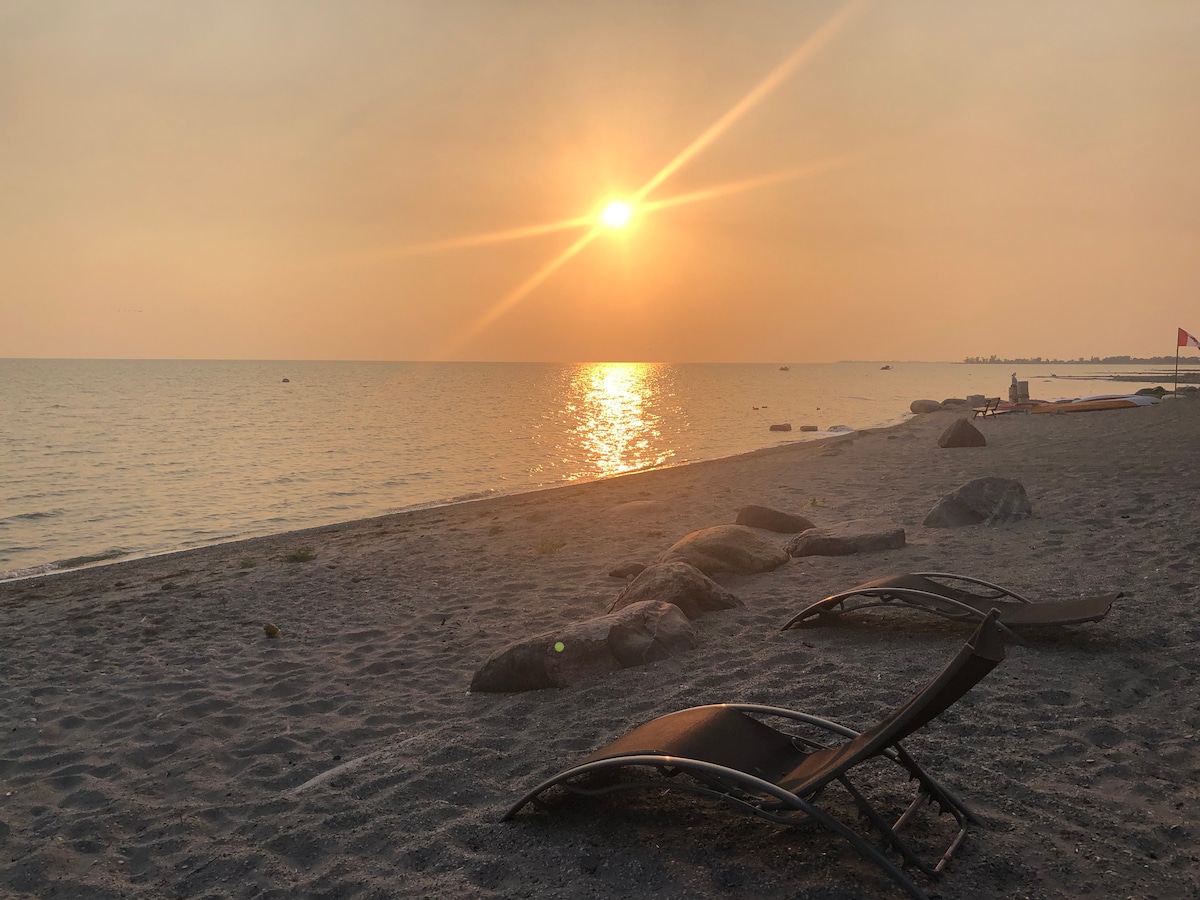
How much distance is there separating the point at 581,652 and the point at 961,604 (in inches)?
112

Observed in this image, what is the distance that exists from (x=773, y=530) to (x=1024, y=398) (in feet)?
90.3

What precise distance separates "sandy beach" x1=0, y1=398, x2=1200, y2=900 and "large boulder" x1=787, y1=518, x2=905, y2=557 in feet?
0.59

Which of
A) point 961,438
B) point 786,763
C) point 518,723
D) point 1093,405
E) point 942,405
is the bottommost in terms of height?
point 518,723

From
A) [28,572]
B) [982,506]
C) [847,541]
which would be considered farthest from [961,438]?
[28,572]

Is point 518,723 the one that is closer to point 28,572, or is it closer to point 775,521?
point 775,521

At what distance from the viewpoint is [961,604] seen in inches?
211

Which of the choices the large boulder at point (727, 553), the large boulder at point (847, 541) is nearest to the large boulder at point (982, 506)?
the large boulder at point (847, 541)

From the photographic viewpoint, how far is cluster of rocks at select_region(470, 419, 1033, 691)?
579 centimetres

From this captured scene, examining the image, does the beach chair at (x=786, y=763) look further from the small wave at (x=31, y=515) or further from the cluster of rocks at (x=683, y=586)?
the small wave at (x=31, y=515)

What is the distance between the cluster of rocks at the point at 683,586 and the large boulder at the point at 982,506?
1 cm

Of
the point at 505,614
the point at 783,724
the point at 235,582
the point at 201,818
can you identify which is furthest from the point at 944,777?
the point at 235,582

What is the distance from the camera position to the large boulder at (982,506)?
996 cm

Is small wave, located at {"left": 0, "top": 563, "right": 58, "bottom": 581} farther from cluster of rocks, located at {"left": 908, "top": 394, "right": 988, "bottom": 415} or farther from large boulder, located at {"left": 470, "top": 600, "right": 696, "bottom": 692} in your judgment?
cluster of rocks, located at {"left": 908, "top": 394, "right": 988, "bottom": 415}

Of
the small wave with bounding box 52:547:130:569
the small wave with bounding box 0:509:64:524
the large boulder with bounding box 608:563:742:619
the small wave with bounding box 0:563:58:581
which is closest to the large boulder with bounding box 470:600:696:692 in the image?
the large boulder with bounding box 608:563:742:619
